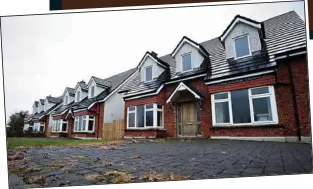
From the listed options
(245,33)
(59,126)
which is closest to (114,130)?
(59,126)

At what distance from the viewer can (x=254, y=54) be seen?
3.57m

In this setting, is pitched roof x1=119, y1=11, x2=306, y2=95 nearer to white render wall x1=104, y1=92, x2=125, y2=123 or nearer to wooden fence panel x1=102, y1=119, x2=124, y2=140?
white render wall x1=104, y1=92, x2=125, y2=123

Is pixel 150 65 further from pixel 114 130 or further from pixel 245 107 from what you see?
pixel 245 107

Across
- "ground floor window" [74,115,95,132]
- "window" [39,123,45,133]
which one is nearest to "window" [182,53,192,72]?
"ground floor window" [74,115,95,132]

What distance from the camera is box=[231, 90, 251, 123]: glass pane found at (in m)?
3.44

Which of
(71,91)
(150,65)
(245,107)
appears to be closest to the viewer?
(245,107)

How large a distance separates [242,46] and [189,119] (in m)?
1.26

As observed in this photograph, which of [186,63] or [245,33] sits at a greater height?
[245,33]

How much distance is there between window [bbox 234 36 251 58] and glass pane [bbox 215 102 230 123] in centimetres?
72

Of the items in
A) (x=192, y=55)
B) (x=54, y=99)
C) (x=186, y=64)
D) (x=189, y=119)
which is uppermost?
(x=192, y=55)

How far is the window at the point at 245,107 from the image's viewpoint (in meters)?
3.37

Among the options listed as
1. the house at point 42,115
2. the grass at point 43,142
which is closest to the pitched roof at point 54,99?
the house at point 42,115

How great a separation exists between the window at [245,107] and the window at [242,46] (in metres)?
0.53

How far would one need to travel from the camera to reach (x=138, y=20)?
3.43 meters
